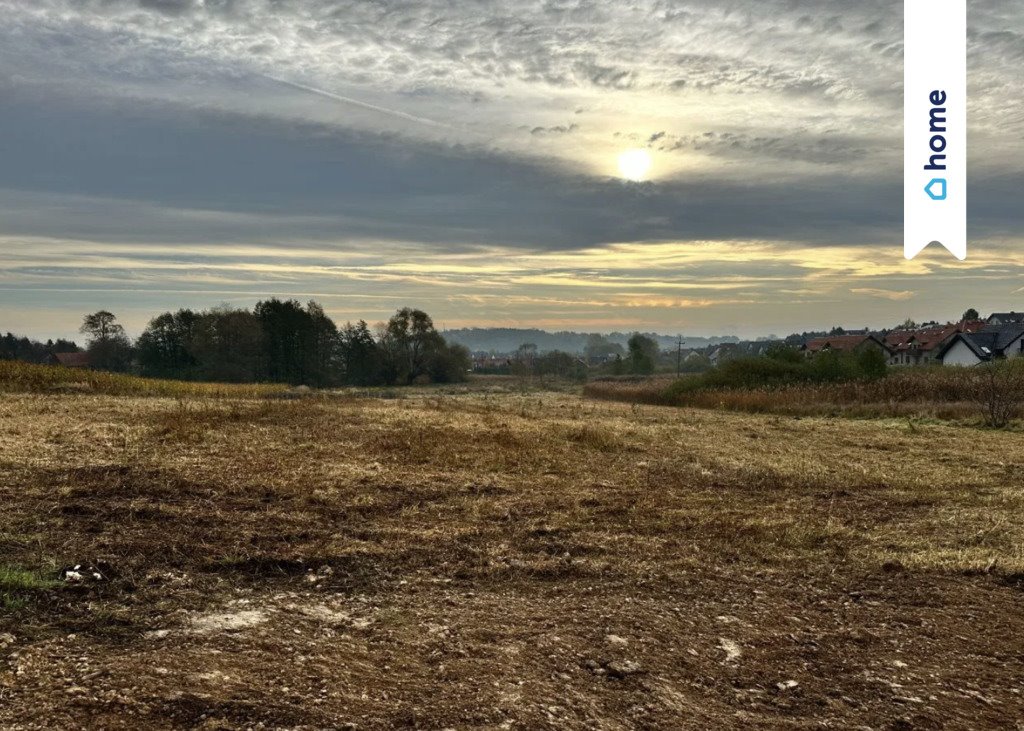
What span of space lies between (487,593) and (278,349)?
175ft

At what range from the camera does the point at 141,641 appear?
411 centimetres

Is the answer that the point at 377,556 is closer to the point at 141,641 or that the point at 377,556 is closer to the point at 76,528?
the point at 141,641

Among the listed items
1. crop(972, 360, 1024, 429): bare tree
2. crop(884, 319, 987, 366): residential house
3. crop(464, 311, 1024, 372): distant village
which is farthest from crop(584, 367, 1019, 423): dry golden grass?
crop(884, 319, 987, 366): residential house

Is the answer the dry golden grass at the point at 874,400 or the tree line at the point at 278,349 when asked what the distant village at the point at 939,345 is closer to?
the dry golden grass at the point at 874,400

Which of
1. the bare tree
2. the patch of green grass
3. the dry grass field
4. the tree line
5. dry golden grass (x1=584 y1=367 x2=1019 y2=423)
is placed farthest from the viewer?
the tree line

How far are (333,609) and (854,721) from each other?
3345 millimetres

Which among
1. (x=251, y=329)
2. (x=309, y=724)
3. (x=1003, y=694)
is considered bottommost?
(x=1003, y=694)

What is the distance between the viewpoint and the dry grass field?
3.69 metres

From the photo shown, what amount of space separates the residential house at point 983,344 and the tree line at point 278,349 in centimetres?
4381

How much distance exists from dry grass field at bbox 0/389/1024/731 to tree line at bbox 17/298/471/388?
143 ft

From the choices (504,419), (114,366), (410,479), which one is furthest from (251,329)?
(410,479)

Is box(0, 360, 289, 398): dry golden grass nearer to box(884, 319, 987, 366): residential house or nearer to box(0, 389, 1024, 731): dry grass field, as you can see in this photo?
box(0, 389, 1024, 731): dry grass field

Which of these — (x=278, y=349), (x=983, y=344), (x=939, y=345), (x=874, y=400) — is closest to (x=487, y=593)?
(x=874, y=400)

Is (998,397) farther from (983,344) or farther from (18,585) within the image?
(983,344)
